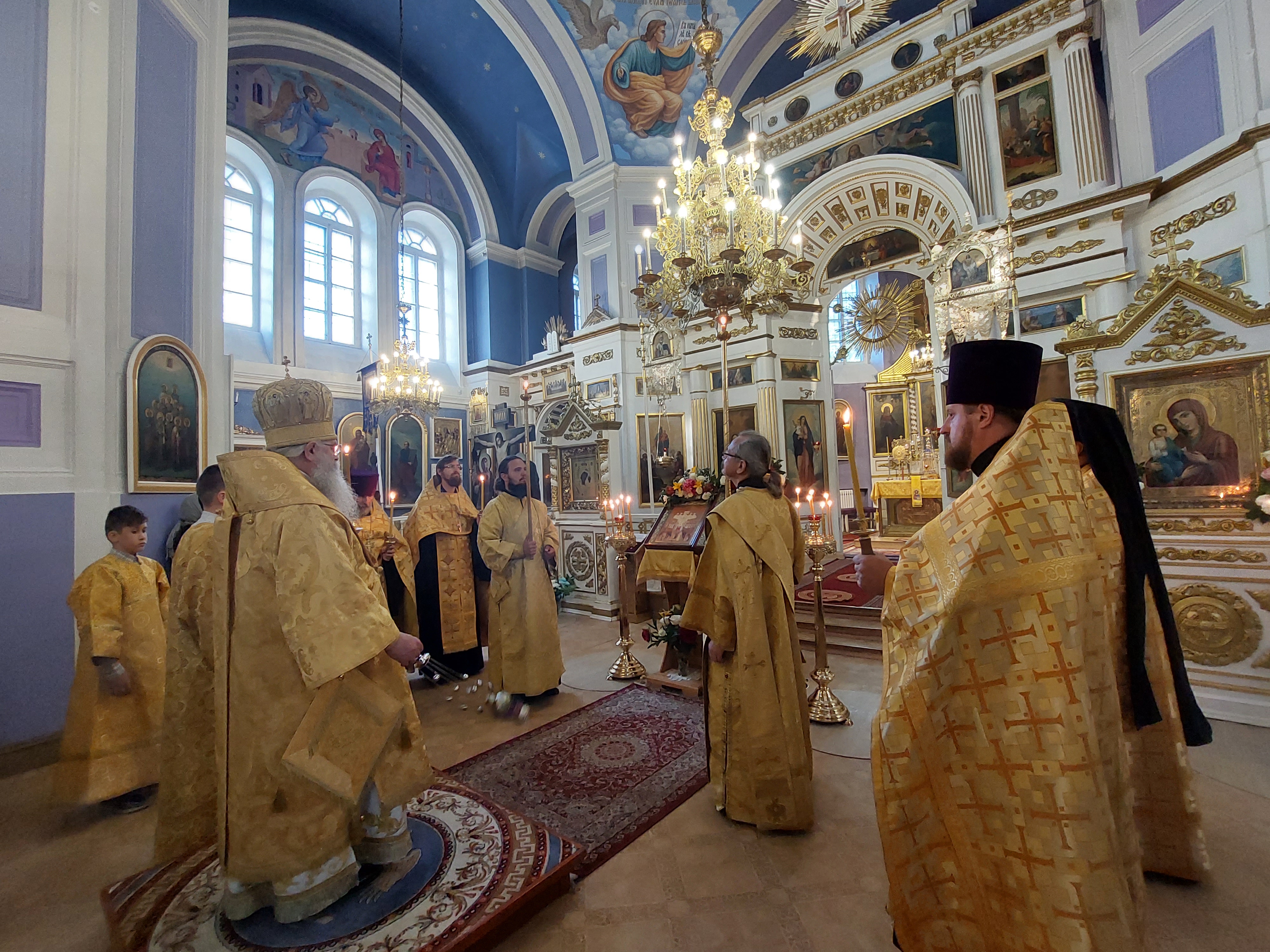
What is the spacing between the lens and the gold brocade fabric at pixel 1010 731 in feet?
4.59

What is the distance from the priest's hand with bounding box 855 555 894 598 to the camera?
6.42ft

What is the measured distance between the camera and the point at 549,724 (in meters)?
4.42

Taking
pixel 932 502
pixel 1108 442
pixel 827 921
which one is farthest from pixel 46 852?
pixel 932 502

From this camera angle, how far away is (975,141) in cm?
728

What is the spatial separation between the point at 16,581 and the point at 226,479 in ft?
10.5

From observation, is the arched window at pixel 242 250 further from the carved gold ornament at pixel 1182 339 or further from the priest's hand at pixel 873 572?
the carved gold ornament at pixel 1182 339

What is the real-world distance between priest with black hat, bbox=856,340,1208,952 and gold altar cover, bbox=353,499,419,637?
187 inches

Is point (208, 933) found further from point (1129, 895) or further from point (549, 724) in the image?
point (1129, 895)

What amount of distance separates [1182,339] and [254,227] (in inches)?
524

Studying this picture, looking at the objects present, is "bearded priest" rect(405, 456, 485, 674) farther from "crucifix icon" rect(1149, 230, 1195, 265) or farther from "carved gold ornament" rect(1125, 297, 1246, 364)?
"crucifix icon" rect(1149, 230, 1195, 265)

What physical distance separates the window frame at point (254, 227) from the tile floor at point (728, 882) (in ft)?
28.4

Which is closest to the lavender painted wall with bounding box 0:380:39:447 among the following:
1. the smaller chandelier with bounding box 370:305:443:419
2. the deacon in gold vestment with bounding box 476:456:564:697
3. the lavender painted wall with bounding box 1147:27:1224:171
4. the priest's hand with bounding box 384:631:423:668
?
the deacon in gold vestment with bounding box 476:456:564:697

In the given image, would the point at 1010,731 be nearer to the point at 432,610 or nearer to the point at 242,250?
the point at 432,610

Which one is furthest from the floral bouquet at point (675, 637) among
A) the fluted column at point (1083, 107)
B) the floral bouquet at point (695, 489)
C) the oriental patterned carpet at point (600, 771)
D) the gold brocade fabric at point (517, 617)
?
the fluted column at point (1083, 107)
